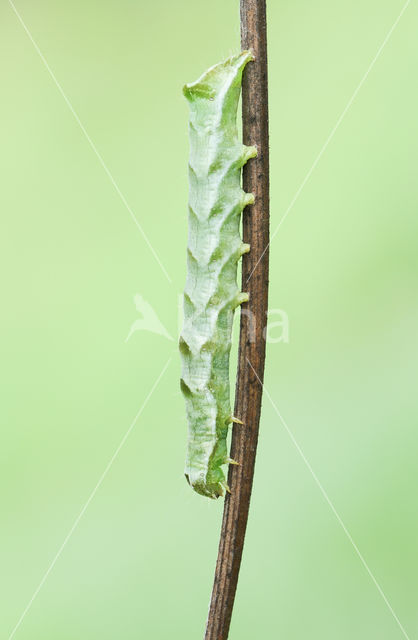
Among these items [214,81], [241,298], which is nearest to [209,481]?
[241,298]

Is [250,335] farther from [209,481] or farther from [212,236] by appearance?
[209,481]

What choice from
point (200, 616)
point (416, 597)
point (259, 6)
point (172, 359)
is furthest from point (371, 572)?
point (259, 6)

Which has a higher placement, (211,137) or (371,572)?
(211,137)

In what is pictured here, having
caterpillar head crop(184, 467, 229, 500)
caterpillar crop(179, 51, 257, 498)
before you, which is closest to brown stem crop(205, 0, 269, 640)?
caterpillar crop(179, 51, 257, 498)

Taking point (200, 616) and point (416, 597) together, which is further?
point (200, 616)

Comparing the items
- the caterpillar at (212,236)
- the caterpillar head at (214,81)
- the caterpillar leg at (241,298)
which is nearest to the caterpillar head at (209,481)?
the caterpillar at (212,236)

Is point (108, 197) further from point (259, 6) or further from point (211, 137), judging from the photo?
point (259, 6)

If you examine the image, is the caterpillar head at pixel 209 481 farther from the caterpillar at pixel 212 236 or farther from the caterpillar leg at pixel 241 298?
the caterpillar leg at pixel 241 298
